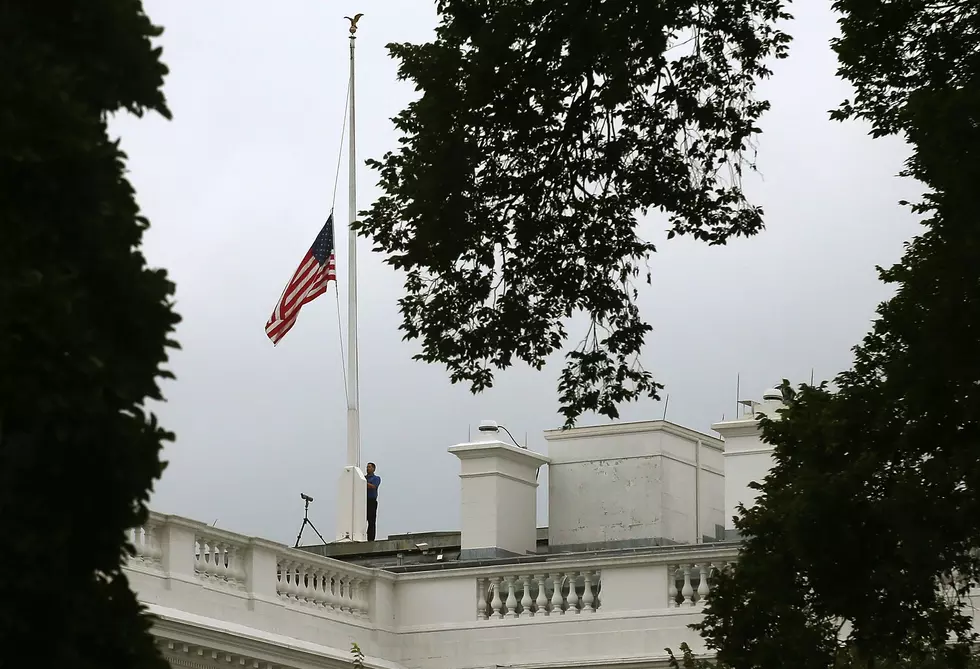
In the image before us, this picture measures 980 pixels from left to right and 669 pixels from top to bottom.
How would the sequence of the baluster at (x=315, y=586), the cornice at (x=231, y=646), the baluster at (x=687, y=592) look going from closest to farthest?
the cornice at (x=231, y=646), the baluster at (x=315, y=586), the baluster at (x=687, y=592)

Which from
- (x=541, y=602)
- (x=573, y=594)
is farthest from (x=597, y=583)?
(x=541, y=602)

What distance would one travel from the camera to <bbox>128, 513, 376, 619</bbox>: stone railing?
24250 mm

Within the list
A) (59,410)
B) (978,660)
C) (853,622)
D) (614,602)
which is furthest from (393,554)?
(59,410)

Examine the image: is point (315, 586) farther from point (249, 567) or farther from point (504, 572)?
point (504, 572)

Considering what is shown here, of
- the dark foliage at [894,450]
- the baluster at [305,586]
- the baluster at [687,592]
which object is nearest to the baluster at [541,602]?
the baluster at [687,592]

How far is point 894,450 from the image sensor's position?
Answer: 52.0ft

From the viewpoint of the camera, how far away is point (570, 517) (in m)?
32.8

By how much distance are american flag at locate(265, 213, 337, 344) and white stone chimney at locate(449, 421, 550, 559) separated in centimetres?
367

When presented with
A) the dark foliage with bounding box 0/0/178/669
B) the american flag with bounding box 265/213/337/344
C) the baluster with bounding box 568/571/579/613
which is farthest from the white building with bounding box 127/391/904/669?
the dark foliage with bounding box 0/0/178/669

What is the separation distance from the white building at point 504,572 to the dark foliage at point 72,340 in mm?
15159

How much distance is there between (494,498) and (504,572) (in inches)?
94.7

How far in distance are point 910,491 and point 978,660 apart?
667 centimetres

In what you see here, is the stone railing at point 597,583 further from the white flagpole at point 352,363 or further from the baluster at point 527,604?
the white flagpole at point 352,363

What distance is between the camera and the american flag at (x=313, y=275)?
3312cm
